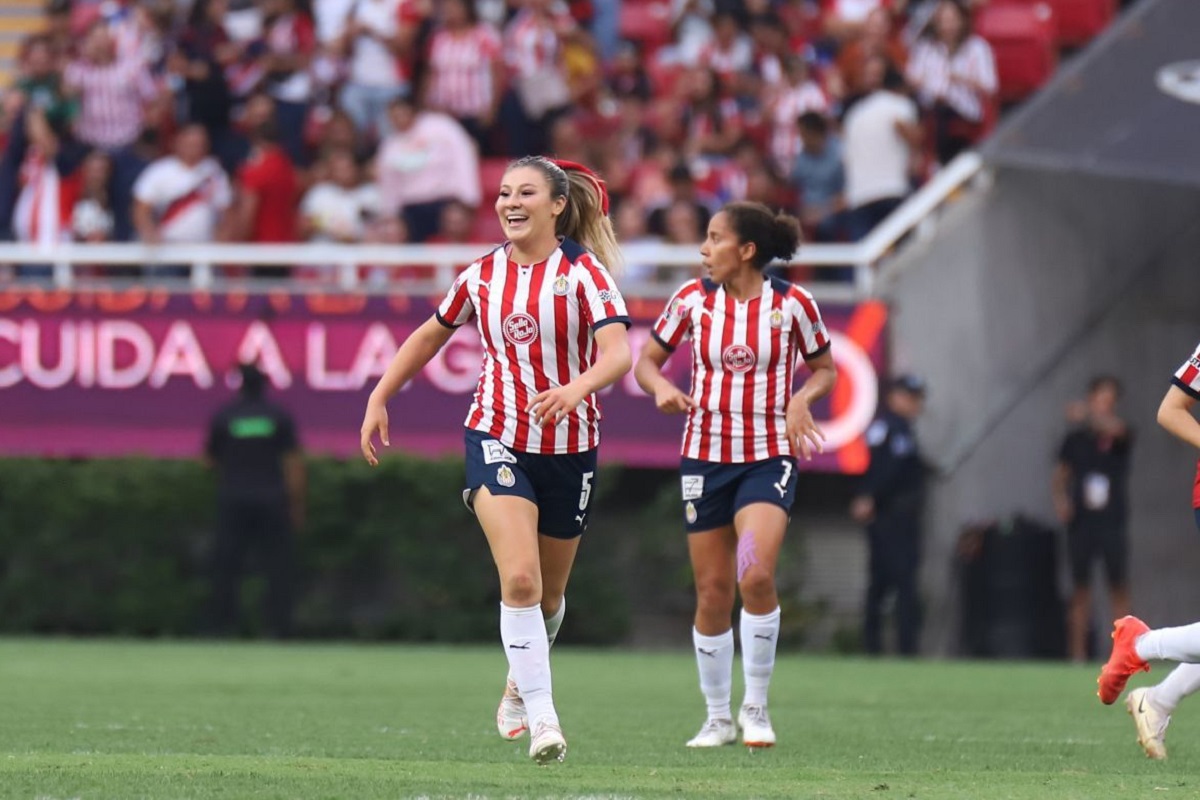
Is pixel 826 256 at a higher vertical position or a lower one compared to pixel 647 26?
lower

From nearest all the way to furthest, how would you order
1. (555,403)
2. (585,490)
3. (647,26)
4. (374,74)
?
(555,403), (585,490), (374,74), (647,26)

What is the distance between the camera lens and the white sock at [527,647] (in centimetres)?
769

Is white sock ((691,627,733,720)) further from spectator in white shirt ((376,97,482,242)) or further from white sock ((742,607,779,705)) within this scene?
spectator in white shirt ((376,97,482,242))

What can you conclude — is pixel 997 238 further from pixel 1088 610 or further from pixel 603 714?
pixel 603 714

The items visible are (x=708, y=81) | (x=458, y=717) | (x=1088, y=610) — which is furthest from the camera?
(x=708, y=81)

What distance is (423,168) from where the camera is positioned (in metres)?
19.0

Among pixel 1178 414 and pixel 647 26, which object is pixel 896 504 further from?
pixel 1178 414

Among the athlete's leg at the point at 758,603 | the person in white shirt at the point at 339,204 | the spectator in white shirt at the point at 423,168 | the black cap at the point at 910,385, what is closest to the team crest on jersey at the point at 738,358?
the athlete's leg at the point at 758,603

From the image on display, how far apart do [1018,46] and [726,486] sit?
1223 centimetres

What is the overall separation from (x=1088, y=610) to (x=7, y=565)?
28.7ft

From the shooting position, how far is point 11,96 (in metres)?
20.9

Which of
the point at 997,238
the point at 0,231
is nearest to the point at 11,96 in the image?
the point at 0,231

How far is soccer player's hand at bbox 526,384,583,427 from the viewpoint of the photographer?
7551 millimetres

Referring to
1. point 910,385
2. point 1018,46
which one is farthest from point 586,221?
point 1018,46
